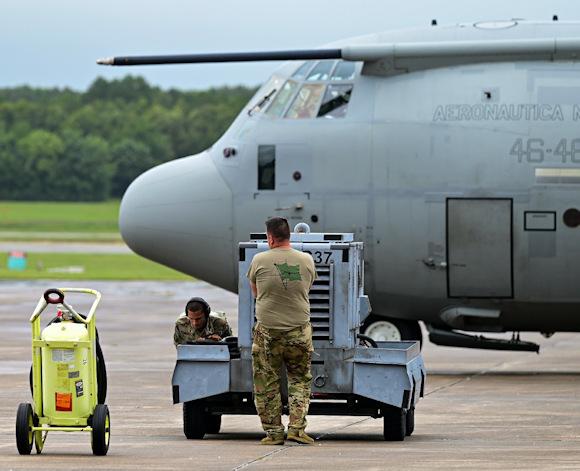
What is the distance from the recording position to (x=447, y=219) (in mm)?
21734

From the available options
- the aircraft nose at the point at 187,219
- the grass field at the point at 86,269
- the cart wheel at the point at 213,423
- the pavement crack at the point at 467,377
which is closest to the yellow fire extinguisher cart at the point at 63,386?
the cart wheel at the point at 213,423

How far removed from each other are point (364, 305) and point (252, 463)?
3.21 m

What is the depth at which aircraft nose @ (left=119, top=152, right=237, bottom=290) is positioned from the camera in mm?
22469

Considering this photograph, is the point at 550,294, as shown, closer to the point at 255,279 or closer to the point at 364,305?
the point at 364,305

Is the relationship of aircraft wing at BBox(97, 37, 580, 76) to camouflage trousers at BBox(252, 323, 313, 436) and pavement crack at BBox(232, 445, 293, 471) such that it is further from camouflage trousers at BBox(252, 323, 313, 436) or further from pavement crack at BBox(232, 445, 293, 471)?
pavement crack at BBox(232, 445, 293, 471)

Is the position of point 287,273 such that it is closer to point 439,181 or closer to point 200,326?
point 200,326

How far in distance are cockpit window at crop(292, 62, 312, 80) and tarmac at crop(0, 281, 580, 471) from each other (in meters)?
4.27

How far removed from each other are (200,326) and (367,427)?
1877mm

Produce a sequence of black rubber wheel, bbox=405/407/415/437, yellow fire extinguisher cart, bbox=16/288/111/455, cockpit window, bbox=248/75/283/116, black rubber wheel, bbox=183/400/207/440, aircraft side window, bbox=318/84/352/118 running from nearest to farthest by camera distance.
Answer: yellow fire extinguisher cart, bbox=16/288/111/455 < black rubber wheel, bbox=183/400/207/440 < black rubber wheel, bbox=405/407/415/437 < aircraft side window, bbox=318/84/352/118 < cockpit window, bbox=248/75/283/116

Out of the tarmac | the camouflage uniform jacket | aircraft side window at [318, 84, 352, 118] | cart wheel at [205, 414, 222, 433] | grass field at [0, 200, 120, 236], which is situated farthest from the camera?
grass field at [0, 200, 120, 236]

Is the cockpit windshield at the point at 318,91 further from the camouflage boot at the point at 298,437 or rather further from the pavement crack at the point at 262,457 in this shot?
the pavement crack at the point at 262,457

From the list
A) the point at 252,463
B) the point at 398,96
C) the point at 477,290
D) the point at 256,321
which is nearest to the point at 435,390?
the point at 477,290

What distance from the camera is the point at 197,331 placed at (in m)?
16.2

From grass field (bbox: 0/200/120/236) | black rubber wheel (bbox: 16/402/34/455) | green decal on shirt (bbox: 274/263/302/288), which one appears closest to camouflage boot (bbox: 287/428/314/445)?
green decal on shirt (bbox: 274/263/302/288)
